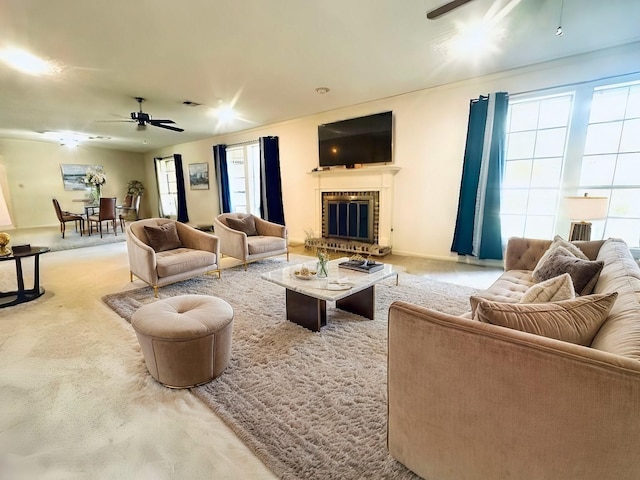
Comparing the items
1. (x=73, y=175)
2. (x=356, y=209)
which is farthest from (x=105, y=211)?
(x=356, y=209)

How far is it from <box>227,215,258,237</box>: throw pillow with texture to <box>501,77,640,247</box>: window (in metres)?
3.62

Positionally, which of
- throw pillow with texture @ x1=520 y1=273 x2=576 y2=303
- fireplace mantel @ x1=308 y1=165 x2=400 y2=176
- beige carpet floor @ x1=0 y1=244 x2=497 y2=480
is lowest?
beige carpet floor @ x1=0 y1=244 x2=497 y2=480

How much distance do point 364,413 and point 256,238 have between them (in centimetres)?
332

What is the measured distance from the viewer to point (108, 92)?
164 inches

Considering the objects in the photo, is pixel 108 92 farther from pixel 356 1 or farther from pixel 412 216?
pixel 412 216

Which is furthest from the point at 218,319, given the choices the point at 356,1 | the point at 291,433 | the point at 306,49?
the point at 306,49

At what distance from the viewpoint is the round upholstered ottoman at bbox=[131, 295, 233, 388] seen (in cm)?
167

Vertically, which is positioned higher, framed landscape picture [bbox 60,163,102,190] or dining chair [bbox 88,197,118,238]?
framed landscape picture [bbox 60,163,102,190]

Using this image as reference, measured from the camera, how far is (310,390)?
1.71 meters

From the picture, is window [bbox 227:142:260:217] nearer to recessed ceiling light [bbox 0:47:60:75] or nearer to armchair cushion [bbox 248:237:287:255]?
armchair cushion [bbox 248:237:287:255]

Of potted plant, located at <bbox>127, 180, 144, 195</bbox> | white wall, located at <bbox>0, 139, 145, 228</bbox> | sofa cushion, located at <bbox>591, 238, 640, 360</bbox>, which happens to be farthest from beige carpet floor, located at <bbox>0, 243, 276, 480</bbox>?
potted plant, located at <bbox>127, 180, 144, 195</bbox>

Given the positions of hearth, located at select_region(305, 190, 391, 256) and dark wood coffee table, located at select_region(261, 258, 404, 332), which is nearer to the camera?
dark wood coffee table, located at select_region(261, 258, 404, 332)

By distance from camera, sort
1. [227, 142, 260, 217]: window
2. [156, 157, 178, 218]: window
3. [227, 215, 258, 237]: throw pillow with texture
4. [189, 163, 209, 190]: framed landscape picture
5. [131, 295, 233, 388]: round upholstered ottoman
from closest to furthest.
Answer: [131, 295, 233, 388]: round upholstered ottoman < [227, 215, 258, 237]: throw pillow with texture < [227, 142, 260, 217]: window < [189, 163, 209, 190]: framed landscape picture < [156, 157, 178, 218]: window

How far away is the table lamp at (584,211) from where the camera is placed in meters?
2.85
